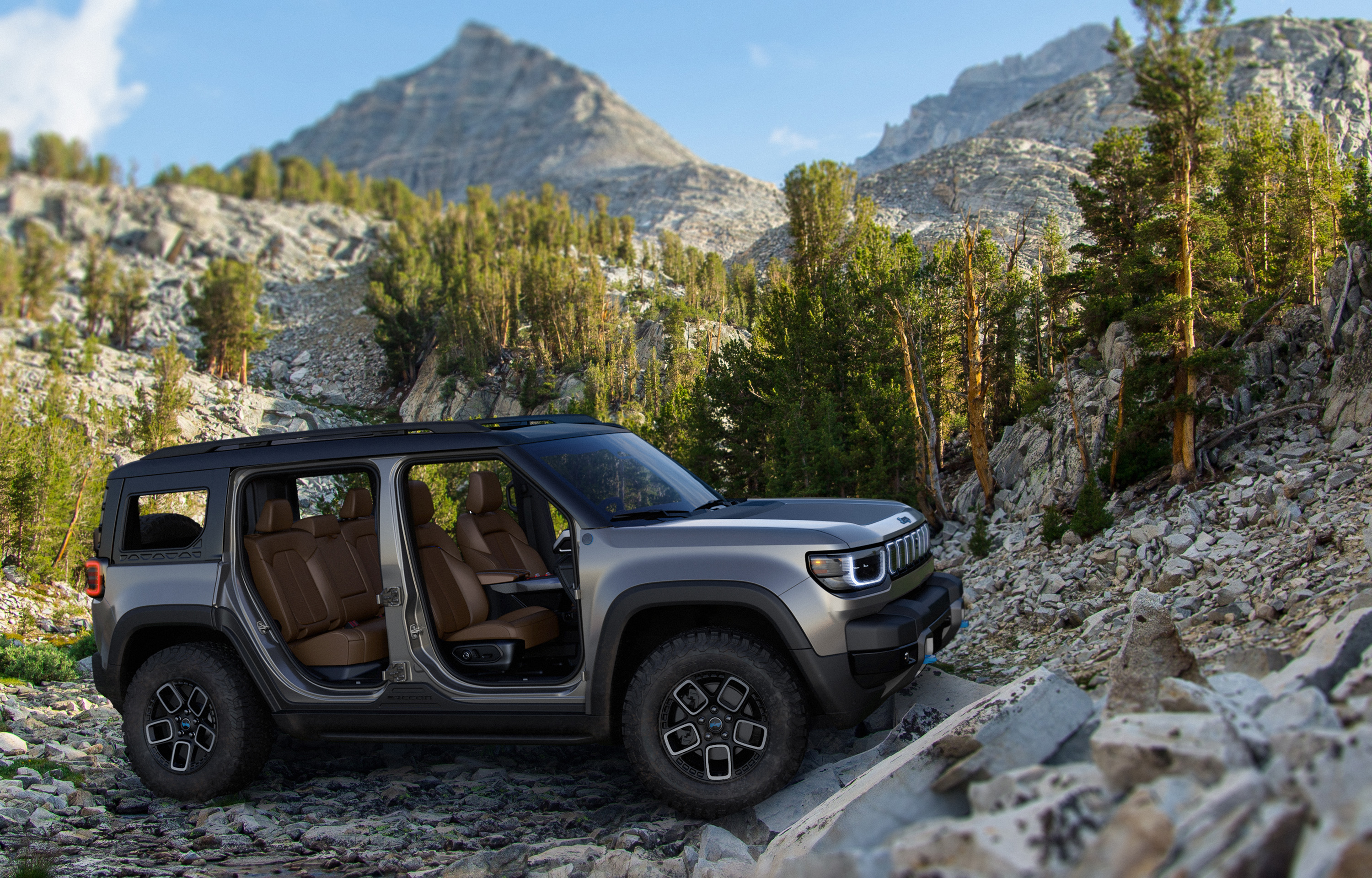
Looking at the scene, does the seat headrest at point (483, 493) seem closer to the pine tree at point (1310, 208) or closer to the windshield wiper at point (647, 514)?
the windshield wiper at point (647, 514)

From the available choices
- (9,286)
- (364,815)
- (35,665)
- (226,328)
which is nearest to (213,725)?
(364,815)

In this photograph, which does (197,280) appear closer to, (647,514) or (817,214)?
(817,214)

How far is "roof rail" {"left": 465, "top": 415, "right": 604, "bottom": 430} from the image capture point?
15.8ft

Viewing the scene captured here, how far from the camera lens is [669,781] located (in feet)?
13.2

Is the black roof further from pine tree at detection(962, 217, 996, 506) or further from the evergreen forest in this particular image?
pine tree at detection(962, 217, 996, 506)

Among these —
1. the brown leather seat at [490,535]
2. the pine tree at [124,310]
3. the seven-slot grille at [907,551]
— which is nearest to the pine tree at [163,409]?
the pine tree at [124,310]

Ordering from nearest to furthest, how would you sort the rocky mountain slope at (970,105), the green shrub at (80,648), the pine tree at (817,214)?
the green shrub at (80,648) < the pine tree at (817,214) < the rocky mountain slope at (970,105)

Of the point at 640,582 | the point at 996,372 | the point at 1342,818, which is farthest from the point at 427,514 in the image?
the point at 996,372

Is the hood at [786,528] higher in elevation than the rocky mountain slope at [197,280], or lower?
lower

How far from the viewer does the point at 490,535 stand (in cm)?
575

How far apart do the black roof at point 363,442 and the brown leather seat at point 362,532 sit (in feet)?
2.23

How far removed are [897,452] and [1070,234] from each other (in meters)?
5.67

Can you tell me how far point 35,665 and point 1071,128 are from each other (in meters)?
57.3

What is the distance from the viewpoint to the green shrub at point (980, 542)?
1203 centimetres
